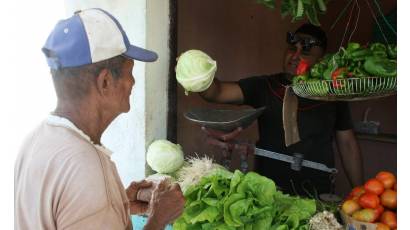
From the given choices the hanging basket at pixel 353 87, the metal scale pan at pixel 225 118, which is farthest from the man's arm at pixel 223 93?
the hanging basket at pixel 353 87

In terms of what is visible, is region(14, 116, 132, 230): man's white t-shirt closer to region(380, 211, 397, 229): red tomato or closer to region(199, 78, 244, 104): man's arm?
region(380, 211, 397, 229): red tomato

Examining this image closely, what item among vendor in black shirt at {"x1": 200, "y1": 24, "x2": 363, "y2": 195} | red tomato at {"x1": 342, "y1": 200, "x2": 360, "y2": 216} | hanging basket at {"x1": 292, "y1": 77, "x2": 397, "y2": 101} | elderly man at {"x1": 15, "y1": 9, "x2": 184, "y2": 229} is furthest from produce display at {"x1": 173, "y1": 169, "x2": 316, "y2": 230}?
vendor in black shirt at {"x1": 200, "y1": 24, "x2": 363, "y2": 195}

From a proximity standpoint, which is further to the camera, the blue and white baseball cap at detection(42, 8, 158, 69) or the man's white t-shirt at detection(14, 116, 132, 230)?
the blue and white baseball cap at detection(42, 8, 158, 69)

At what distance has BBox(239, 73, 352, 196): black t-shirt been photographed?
3361mm

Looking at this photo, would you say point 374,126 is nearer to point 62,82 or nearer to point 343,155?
point 343,155

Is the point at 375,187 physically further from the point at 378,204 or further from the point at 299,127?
the point at 299,127

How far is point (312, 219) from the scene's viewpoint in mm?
2279

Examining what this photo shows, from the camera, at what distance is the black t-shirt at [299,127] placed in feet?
11.0

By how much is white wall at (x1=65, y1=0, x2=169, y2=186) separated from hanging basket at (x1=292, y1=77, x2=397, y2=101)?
129 centimetres

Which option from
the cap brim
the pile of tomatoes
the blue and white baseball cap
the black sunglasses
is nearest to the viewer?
the blue and white baseball cap

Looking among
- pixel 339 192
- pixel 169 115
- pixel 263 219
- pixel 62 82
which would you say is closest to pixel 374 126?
pixel 339 192

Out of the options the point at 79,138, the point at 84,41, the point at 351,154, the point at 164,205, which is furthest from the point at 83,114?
the point at 351,154

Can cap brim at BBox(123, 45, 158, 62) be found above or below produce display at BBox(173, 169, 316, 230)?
above

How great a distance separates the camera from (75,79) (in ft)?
4.98
